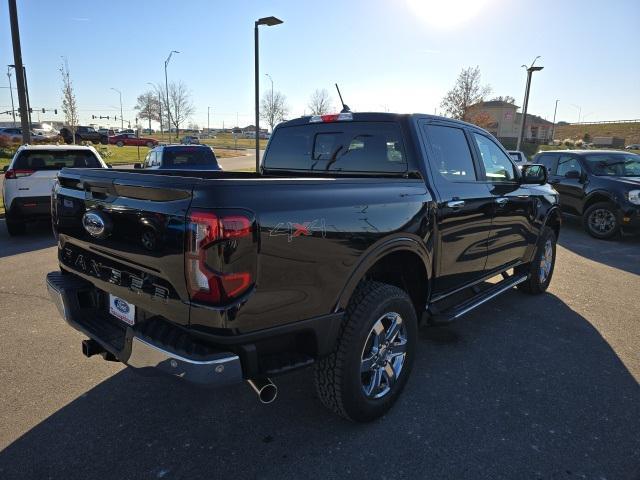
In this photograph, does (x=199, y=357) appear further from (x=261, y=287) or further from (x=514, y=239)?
(x=514, y=239)

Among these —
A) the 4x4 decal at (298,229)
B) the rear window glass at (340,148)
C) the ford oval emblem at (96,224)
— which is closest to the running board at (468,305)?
the rear window glass at (340,148)

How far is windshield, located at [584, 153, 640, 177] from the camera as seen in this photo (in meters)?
9.25

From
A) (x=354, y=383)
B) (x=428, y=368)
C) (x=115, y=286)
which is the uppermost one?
(x=115, y=286)

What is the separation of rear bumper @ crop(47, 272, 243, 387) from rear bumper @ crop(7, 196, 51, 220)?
6.13 metres

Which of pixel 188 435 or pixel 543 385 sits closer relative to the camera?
pixel 188 435

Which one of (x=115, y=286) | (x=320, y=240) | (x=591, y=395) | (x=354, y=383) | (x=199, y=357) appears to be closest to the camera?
(x=199, y=357)

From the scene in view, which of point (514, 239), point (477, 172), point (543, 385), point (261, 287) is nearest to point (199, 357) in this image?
point (261, 287)

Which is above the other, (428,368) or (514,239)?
(514,239)

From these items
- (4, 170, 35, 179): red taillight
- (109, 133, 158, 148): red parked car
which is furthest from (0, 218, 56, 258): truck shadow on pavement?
(109, 133, 158, 148): red parked car

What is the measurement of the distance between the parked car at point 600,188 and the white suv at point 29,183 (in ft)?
30.4

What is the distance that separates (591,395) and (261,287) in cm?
262

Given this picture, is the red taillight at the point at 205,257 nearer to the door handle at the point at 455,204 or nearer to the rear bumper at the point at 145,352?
the rear bumper at the point at 145,352

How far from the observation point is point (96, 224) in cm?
237

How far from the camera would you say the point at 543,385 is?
10.8 feet
